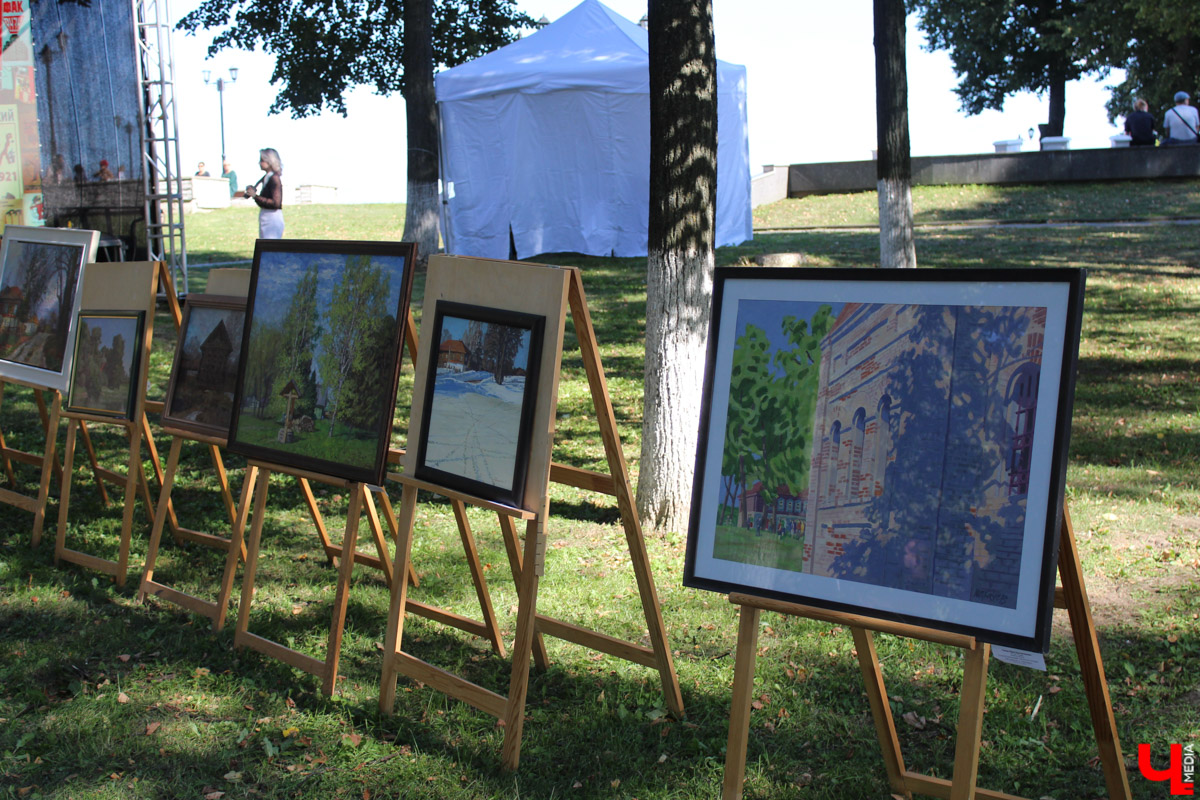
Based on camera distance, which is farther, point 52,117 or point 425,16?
point 425,16

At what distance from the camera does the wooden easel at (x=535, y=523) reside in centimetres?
296

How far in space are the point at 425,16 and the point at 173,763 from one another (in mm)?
14403

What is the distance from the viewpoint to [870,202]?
2062 cm

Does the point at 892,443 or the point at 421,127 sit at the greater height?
the point at 421,127

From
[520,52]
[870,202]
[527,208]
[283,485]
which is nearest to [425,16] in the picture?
[520,52]

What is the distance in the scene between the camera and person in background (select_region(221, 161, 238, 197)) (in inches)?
1373

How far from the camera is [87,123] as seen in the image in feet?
37.4

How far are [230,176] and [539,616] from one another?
120 ft

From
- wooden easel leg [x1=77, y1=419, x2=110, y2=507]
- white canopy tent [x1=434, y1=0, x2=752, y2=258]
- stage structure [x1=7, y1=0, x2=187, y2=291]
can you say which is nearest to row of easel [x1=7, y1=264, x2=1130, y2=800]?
wooden easel leg [x1=77, y1=419, x2=110, y2=507]

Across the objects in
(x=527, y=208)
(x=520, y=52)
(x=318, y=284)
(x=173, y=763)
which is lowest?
(x=173, y=763)

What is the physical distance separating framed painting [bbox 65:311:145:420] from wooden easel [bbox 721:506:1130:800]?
322 centimetres

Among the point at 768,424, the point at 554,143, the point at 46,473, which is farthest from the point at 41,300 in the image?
the point at 554,143

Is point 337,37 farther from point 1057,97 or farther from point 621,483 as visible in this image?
point 1057,97

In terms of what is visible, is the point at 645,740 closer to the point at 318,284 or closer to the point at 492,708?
the point at 492,708
